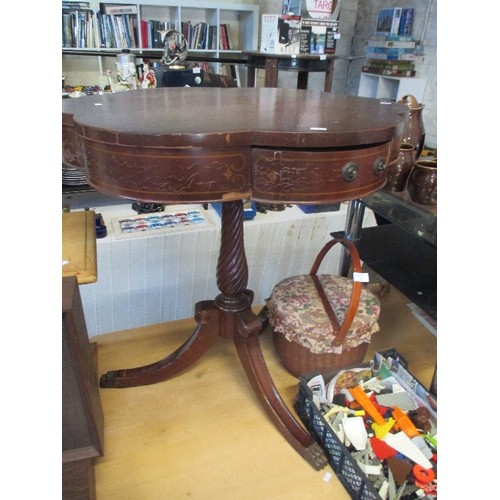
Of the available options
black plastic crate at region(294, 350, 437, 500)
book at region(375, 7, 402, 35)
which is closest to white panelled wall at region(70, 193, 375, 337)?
black plastic crate at region(294, 350, 437, 500)

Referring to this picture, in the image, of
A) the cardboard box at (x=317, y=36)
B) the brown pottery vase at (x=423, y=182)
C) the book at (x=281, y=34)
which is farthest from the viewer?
the cardboard box at (x=317, y=36)

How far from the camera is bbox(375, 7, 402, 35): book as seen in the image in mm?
3388

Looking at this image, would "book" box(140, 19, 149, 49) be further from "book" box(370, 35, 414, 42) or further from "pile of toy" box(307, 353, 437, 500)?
"pile of toy" box(307, 353, 437, 500)

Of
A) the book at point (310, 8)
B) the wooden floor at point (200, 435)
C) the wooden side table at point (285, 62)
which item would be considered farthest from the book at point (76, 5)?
the wooden floor at point (200, 435)

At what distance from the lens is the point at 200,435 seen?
1.04 metres

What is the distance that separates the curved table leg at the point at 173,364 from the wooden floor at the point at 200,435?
0.03 metres

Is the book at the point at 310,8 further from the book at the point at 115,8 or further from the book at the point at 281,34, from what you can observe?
the book at the point at 115,8

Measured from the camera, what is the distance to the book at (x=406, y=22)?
128 inches

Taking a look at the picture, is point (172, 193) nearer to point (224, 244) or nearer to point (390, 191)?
point (224, 244)

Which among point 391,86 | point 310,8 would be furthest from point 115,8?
point 391,86

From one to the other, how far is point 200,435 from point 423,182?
0.85 m

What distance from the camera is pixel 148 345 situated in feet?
4.39
